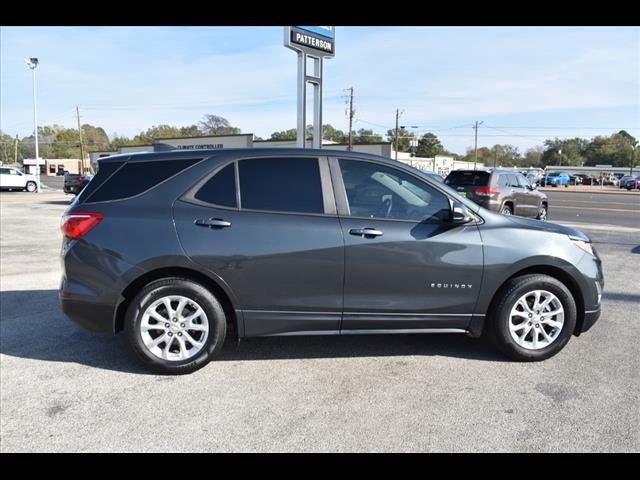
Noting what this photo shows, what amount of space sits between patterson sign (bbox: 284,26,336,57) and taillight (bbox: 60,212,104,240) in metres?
10.7

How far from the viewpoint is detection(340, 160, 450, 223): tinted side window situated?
400cm

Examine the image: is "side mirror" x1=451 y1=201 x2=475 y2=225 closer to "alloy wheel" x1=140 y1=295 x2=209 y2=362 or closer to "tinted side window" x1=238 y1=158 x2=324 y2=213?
"tinted side window" x1=238 y1=158 x2=324 y2=213

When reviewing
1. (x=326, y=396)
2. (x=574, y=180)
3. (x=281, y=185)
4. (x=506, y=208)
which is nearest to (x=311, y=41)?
(x=506, y=208)

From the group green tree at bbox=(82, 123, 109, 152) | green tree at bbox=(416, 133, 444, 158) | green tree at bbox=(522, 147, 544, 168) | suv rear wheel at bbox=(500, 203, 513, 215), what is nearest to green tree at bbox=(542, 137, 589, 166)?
green tree at bbox=(522, 147, 544, 168)

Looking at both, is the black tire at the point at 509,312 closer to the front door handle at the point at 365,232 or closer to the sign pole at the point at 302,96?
the front door handle at the point at 365,232

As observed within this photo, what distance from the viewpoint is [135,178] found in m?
3.98

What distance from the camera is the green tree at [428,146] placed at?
117 meters

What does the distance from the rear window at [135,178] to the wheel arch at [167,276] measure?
663 mm

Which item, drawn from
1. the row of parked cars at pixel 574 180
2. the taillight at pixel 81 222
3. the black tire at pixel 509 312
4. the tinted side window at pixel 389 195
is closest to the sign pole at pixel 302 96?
the tinted side window at pixel 389 195

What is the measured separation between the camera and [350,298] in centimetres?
391
